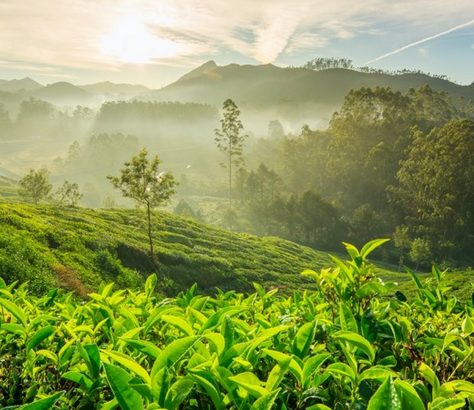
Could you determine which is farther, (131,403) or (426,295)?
(426,295)

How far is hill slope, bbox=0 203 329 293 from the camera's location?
22672 mm

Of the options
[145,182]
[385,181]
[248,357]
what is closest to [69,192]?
[145,182]

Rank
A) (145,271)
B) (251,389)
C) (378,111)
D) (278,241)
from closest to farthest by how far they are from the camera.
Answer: (251,389)
(145,271)
(278,241)
(378,111)

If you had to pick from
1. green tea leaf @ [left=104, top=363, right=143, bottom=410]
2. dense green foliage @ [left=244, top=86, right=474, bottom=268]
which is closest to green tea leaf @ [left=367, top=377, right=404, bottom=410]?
green tea leaf @ [left=104, top=363, right=143, bottom=410]

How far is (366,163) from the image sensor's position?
8888cm

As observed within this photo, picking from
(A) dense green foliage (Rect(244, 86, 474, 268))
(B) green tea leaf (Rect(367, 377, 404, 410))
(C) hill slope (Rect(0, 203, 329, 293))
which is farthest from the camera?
(A) dense green foliage (Rect(244, 86, 474, 268))

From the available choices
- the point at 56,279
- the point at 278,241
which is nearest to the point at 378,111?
the point at 278,241

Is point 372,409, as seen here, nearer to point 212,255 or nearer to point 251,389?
point 251,389

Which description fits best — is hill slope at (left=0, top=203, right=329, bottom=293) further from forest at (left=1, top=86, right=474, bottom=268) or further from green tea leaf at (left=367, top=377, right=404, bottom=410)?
forest at (left=1, top=86, right=474, bottom=268)

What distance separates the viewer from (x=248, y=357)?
1.71 meters

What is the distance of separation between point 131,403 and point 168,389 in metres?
0.20

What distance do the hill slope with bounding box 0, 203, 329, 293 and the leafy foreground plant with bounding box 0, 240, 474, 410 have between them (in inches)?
778

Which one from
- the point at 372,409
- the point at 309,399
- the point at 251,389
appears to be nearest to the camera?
the point at 372,409

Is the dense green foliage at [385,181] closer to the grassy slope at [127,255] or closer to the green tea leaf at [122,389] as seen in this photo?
the grassy slope at [127,255]
